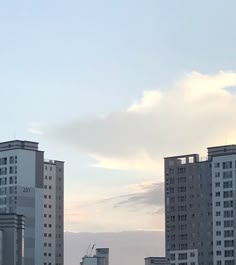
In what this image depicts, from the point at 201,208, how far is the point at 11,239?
48.0 metres

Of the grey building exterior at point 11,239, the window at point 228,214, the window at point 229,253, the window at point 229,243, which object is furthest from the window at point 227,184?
the grey building exterior at point 11,239

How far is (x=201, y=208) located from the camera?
19038cm

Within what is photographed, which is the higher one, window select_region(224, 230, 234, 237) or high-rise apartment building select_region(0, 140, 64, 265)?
high-rise apartment building select_region(0, 140, 64, 265)

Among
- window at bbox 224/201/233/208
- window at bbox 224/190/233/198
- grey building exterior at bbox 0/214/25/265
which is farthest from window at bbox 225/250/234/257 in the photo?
grey building exterior at bbox 0/214/25/265

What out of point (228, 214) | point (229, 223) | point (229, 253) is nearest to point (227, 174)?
point (228, 214)

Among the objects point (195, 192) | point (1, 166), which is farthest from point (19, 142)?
point (195, 192)

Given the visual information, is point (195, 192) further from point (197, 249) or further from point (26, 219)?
point (26, 219)

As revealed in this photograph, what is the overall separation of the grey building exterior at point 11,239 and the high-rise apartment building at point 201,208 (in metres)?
41.6

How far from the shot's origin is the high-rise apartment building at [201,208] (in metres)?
183

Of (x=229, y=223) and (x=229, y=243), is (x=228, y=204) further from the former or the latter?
(x=229, y=243)

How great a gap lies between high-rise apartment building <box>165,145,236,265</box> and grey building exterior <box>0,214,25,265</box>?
41603 mm

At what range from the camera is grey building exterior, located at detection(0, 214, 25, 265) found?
5999 inches

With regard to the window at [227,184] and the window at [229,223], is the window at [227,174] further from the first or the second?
the window at [229,223]

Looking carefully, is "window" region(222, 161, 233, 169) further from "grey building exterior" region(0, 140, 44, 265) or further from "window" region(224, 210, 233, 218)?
"grey building exterior" region(0, 140, 44, 265)
